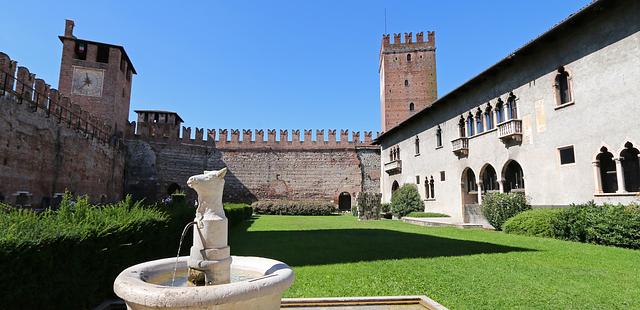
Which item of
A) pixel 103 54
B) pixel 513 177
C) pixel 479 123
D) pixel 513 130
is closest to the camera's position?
pixel 513 130

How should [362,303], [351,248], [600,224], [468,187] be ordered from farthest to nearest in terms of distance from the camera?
[468,187] < [600,224] < [351,248] < [362,303]

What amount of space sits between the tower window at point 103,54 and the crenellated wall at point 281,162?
5832mm

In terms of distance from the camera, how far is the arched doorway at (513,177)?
13.7m

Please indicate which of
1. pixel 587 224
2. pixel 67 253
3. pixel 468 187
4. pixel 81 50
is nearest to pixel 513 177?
pixel 468 187

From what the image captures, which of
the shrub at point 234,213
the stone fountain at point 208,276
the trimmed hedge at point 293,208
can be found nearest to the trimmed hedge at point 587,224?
the stone fountain at point 208,276

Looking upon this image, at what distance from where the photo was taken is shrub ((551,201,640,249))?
324 inches

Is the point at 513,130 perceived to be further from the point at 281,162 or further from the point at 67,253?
the point at 281,162

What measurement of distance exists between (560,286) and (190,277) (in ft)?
16.4

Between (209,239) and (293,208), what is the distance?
77.1ft

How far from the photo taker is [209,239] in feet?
→ 10.1

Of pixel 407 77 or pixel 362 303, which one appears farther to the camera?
pixel 407 77

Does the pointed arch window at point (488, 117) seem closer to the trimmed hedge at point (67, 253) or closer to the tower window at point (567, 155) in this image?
the tower window at point (567, 155)

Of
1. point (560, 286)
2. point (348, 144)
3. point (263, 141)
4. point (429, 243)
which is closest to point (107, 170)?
point (263, 141)

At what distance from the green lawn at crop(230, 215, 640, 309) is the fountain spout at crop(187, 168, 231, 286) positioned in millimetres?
1839
